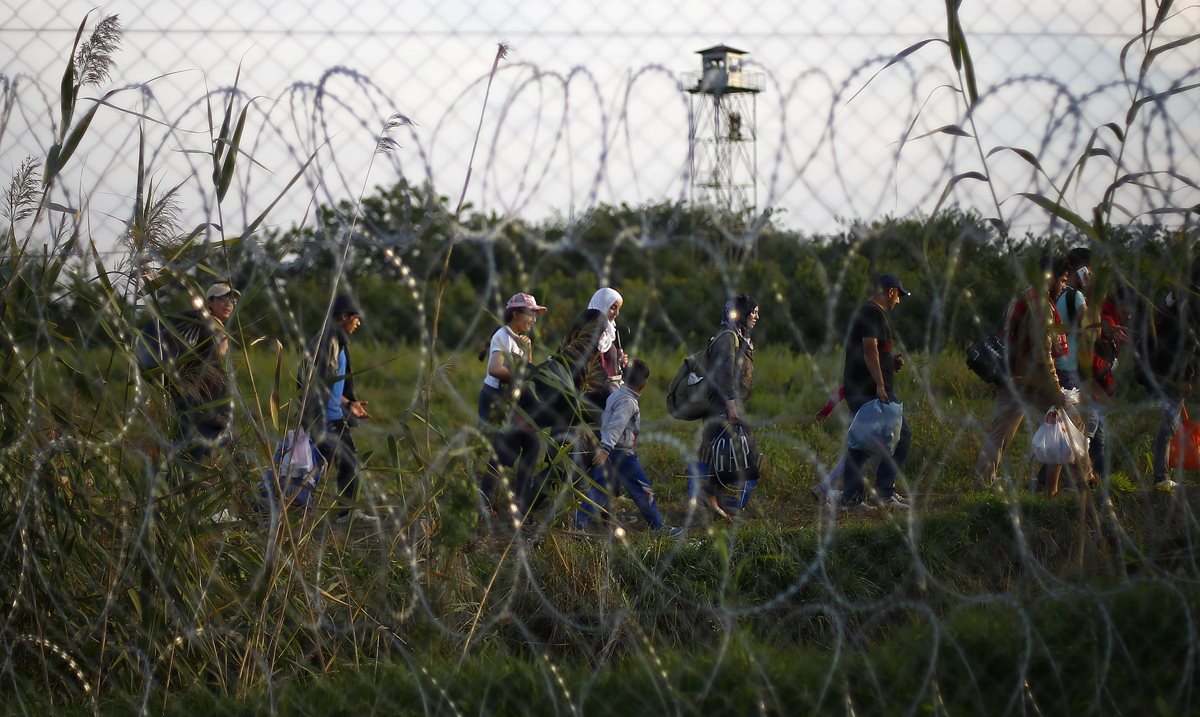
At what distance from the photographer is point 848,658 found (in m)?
3.36

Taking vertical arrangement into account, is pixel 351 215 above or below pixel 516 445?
above

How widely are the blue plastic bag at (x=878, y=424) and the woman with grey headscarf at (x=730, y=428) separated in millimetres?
566

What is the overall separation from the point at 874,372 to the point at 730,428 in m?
0.83

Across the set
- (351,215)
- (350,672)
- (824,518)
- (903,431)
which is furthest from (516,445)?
(351,215)

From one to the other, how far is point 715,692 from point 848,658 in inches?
17.1

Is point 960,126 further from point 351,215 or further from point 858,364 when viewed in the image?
point 858,364

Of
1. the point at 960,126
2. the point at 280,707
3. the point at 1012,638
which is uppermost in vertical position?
the point at 960,126

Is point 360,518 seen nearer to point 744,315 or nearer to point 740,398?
point 740,398

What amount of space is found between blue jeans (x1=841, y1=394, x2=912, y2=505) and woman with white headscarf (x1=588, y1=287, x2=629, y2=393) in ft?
4.33

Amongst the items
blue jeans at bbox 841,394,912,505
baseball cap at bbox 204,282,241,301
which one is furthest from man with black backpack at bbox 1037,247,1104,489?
baseball cap at bbox 204,282,241,301

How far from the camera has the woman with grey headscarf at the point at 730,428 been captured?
598 centimetres

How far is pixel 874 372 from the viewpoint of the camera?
251 inches

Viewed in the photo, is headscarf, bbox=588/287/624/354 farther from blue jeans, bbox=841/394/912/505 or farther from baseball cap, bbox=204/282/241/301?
blue jeans, bbox=841/394/912/505

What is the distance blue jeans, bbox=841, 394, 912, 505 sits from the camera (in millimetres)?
6602
